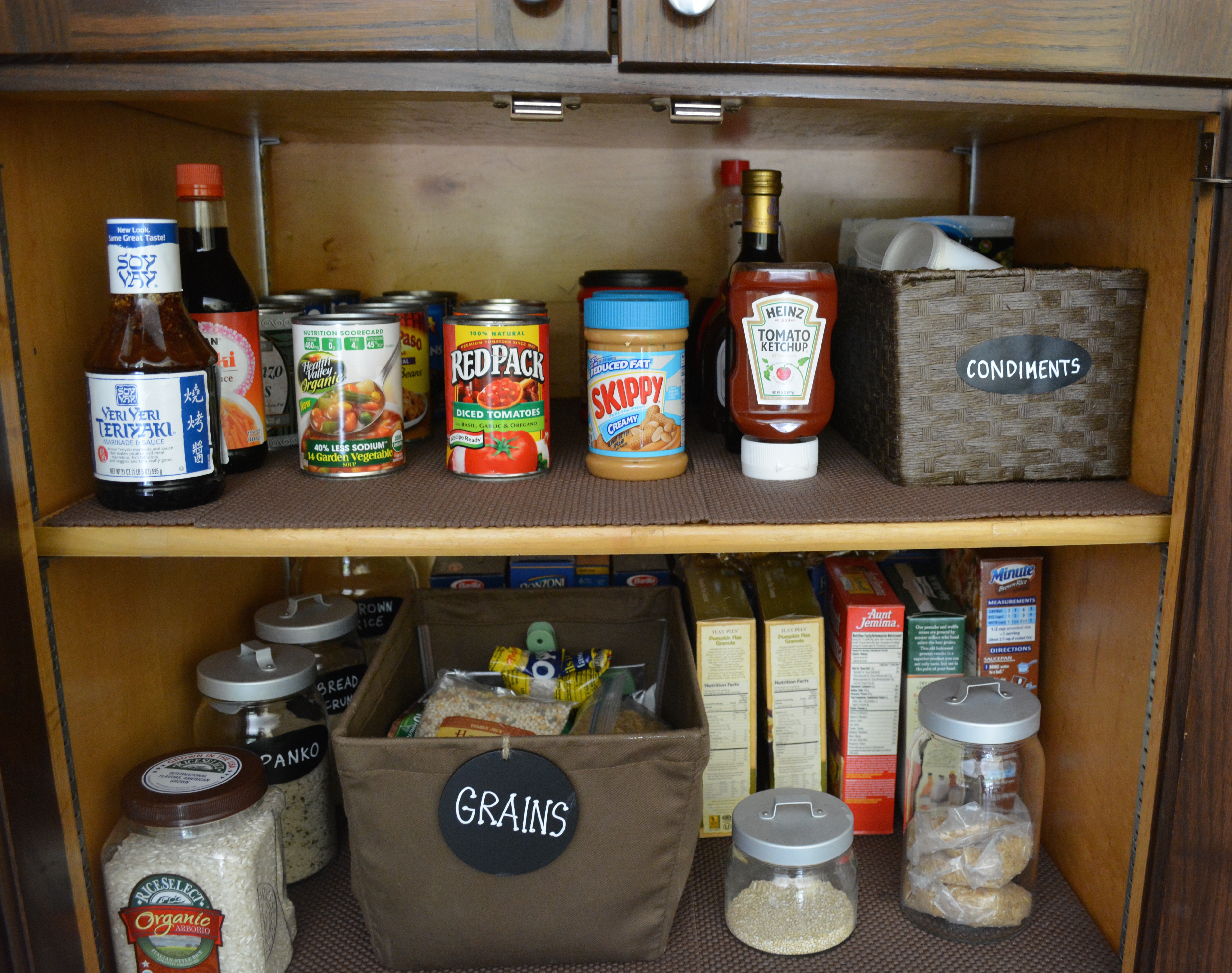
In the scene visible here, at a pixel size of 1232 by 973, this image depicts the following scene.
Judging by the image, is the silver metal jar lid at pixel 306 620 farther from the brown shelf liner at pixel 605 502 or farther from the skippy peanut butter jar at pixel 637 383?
the skippy peanut butter jar at pixel 637 383

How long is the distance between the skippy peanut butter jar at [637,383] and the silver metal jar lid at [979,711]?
1.12ft

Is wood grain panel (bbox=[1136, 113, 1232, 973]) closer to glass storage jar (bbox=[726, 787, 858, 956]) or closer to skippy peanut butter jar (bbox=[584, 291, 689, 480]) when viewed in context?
glass storage jar (bbox=[726, 787, 858, 956])

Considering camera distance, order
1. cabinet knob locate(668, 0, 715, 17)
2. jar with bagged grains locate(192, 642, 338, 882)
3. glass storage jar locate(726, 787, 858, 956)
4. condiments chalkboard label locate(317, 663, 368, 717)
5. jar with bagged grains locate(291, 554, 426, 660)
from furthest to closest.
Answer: jar with bagged grains locate(291, 554, 426, 660) → condiments chalkboard label locate(317, 663, 368, 717) → jar with bagged grains locate(192, 642, 338, 882) → glass storage jar locate(726, 787, 858, 956) → cabinet knob locate(668, 0, 715, 17)

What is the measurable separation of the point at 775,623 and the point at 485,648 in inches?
13.5

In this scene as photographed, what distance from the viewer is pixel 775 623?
1029 mm

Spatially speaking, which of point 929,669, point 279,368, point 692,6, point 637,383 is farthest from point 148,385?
point 929,669

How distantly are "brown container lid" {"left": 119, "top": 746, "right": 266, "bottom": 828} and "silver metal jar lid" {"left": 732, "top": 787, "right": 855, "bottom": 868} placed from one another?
1.49ft

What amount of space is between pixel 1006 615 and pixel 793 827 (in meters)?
0.34

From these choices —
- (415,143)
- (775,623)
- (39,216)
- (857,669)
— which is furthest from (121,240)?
(857,669)

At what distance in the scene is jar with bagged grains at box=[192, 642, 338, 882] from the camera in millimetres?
980

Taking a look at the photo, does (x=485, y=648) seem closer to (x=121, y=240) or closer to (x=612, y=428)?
(x=612, y=428)

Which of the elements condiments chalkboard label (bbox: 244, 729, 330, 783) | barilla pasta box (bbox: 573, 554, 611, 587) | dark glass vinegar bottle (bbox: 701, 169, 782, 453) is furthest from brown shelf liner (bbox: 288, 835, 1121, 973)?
dark glass vinegar bottle (bbox: 701, 169, 782, 453)

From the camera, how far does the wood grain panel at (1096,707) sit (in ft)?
2.81

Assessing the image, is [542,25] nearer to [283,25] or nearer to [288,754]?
[283,25]
